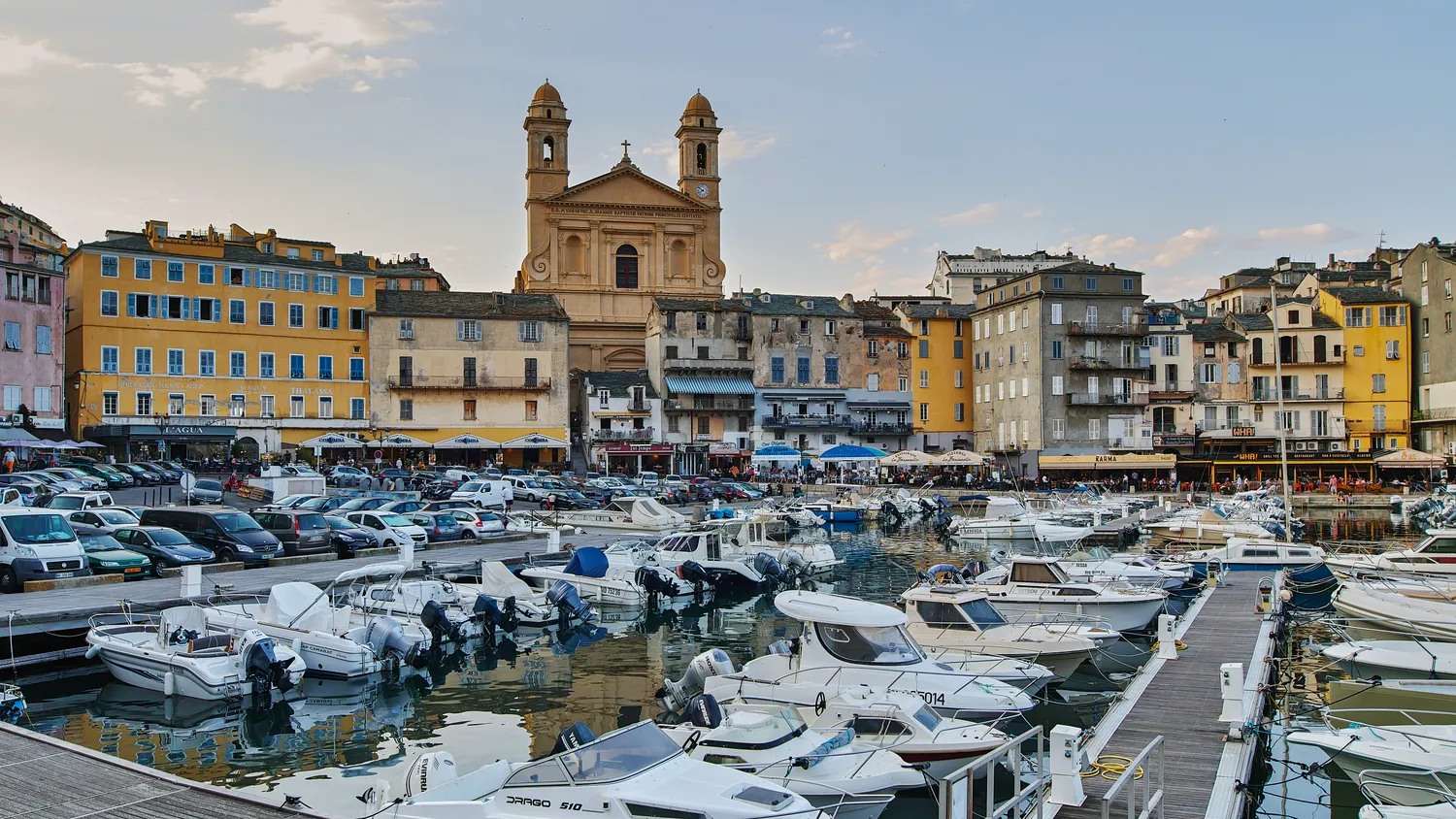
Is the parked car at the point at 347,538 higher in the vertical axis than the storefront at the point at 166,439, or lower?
lower

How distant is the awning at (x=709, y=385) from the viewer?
3228 inches

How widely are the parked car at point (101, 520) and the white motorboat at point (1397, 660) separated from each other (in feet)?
102

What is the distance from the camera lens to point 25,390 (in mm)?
62188

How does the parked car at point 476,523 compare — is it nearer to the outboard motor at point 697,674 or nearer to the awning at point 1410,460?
the outboard motor at point 697,674

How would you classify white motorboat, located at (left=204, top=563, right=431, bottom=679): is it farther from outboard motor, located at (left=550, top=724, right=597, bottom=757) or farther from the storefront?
the storefront

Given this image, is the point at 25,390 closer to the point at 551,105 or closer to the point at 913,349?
the point at 551,105

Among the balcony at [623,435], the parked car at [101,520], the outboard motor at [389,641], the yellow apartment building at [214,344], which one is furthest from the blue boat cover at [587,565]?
the balcony at [623,435]

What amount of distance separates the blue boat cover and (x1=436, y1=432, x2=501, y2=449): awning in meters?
41.4

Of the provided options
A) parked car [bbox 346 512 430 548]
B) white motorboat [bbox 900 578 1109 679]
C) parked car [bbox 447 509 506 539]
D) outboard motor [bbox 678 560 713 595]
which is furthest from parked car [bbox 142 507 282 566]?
white motorboat [bbox 900 578 1109 679]

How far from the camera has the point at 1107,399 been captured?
8050cm

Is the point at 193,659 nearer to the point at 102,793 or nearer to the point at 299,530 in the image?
the point at 102,793

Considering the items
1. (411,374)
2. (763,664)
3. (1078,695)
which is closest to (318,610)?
(763,664)

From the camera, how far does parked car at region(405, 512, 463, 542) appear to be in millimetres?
41438

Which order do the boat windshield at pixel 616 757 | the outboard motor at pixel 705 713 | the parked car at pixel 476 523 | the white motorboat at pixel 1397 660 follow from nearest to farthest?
1. the boat windshield at pixel 616 757
2. the outboard motor at pixel 705 713
3. the white motorboat at pixel 1397 660
4. the parked car at pixel 476 523
